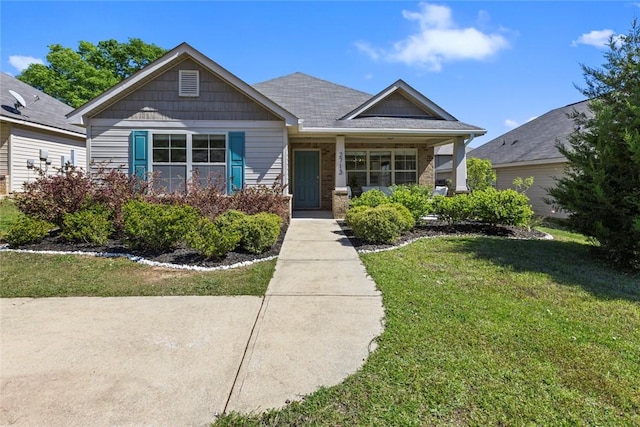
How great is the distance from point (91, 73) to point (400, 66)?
97.4 ft

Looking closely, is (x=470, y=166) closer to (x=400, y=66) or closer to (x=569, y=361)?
(x=400, y=66)

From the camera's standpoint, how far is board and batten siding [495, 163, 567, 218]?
49.8 ft

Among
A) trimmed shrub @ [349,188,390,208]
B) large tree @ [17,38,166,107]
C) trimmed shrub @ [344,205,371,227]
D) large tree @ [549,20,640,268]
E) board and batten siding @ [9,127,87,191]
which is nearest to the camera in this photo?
large tree @ [549,20,640,268]

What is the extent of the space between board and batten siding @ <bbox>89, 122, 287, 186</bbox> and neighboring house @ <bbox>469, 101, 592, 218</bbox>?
1051 cm

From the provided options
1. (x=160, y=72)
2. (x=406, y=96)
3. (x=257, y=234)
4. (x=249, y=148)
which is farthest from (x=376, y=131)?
(x=160, y=72)

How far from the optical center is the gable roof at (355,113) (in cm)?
1168

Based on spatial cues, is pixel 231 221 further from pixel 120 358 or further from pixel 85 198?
pixel 120 358

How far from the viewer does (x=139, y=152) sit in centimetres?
1053

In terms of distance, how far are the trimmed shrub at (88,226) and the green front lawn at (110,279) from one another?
2.49 ft

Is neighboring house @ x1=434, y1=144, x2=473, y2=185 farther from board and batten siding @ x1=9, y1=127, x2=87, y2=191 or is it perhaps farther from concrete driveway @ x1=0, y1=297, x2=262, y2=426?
concrete driveway @ x1=0, y1=297, x2=262, y2=426

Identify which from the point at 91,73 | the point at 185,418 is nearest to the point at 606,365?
the point at 185,418

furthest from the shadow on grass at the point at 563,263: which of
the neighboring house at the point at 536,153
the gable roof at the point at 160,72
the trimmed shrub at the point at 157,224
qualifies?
the neighboring house at the point at 536,153

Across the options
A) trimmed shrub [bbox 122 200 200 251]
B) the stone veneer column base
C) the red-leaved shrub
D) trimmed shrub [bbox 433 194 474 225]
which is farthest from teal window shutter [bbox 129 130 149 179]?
trimmed shrub [bbox 433 194 474 225]

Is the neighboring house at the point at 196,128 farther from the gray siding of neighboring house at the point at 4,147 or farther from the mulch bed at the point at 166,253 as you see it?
the gray siding of neighboring house at the point at 4,147
